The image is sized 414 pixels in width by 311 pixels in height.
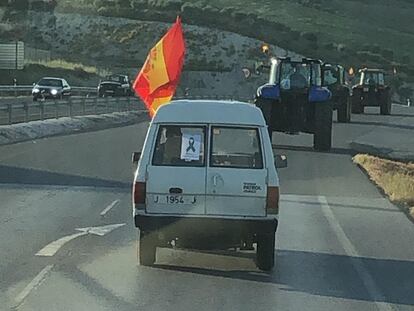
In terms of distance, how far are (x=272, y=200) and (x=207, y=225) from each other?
0.77 meters

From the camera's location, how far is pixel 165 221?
36.8 feet

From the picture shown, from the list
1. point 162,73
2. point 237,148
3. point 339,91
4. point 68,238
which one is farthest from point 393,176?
point 339,91

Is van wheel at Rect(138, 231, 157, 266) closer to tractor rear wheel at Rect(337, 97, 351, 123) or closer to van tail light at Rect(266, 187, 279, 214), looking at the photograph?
van tail light at Rect(266, 187, 279, 214)

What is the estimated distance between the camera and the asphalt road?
995 centimetres

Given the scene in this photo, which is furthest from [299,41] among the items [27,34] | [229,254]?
[229,254]

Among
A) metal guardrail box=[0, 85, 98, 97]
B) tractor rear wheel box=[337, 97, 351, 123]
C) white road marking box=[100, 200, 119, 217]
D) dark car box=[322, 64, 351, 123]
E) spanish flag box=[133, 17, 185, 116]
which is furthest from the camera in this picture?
metal guardrail box=[0, 85, 98, 97]

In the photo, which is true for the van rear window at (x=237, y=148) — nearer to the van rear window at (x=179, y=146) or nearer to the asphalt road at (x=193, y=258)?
the van rear window at (x=179, y=146)

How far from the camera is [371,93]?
2255 inches

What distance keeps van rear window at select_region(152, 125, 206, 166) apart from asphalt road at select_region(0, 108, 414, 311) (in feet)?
4.10

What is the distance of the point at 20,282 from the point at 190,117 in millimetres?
2658

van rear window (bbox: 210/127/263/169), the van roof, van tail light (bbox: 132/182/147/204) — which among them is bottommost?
van tail light (bbox: 132/182/147/204)

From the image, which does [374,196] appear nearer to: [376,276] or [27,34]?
[376,276]

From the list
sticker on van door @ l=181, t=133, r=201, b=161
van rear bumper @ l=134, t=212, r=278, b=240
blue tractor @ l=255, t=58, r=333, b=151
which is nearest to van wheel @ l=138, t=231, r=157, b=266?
van rear bumper @ l=134, t=212, r=278, b=240

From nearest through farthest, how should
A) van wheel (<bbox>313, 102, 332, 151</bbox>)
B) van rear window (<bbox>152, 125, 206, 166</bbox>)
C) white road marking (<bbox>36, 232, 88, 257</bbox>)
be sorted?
van rear window (<bbox>152, 125, 206, 166</bbox>) → white road marking (<bbox>36, 232, 88, 257</bbox>) → van wheel (<bbox>313, 102, 332, 151</bbox>)
